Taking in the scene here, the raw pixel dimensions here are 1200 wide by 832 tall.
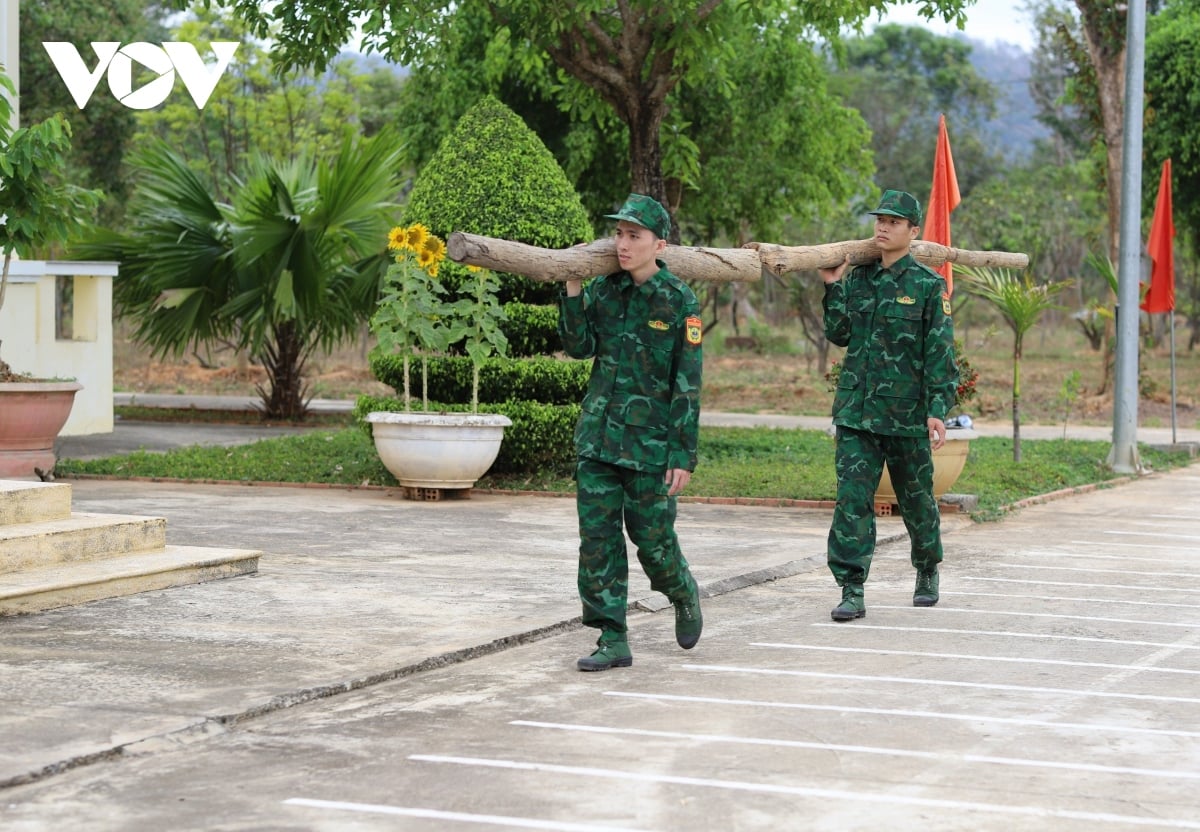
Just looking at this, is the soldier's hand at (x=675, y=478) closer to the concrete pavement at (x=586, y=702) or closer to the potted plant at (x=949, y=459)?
the concrete pavement at (x=586, y=702)

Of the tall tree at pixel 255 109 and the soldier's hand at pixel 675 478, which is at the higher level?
the tall tree at pixel 255 109

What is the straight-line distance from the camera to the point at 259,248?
679 inches

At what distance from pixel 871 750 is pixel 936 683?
3.90ft

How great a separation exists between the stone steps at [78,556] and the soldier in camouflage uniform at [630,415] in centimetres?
270

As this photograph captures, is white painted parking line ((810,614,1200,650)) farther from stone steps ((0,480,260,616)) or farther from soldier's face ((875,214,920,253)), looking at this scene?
stone steps ((0,480,260,616))

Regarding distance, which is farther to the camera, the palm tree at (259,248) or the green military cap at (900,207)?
the palm tree at (259,248)

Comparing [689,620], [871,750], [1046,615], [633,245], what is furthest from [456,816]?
[1046,615]

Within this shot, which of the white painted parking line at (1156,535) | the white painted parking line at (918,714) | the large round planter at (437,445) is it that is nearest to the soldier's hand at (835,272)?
the white painted parking line at (918,714)

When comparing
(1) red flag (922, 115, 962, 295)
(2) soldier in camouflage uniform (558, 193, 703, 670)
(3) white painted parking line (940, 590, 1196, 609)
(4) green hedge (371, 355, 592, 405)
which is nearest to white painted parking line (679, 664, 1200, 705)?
(2) soldier in camouflage uniform (558, 193, 703, 670)

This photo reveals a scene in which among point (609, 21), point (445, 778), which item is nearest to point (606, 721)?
point (445, 778)

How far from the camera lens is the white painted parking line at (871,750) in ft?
16.6

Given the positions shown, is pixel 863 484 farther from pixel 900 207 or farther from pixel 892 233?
pixel 900 207

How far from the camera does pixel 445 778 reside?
492cm

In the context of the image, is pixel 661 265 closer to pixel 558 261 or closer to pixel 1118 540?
pixel 558 261
